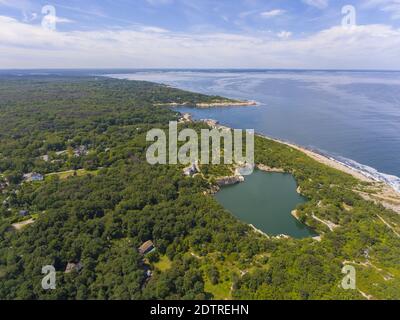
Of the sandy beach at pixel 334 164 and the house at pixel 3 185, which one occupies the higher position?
the sandy beach at pixel 334 164

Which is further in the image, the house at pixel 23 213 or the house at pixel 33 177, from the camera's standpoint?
the house at pixel 33 177

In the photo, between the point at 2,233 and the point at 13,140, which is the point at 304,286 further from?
the point at 13,140

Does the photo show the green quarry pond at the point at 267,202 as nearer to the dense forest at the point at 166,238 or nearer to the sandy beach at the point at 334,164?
the dense forest at the point at 166,238

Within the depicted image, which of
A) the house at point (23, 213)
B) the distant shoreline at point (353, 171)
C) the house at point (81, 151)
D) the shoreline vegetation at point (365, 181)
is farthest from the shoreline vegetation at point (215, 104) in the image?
the house at point (23, 213)
